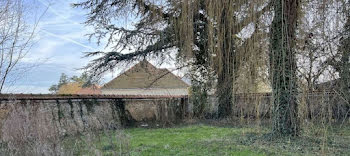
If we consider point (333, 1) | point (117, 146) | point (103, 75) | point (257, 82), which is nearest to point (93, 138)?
point (117, 146)

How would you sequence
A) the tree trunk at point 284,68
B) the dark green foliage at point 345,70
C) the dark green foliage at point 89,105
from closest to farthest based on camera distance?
1. the dark green foliage at point 345,70
2. the tree trunk at point 284,68
3. the dark green foliage at point 89,105

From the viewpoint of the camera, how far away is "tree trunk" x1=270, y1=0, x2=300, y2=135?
347cm

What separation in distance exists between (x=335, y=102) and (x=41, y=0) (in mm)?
5564

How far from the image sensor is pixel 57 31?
6203mm

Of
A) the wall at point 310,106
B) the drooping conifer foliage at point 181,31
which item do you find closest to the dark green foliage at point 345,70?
the wall at point 310,106

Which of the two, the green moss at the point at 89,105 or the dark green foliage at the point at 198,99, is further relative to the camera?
the dark green foliage at the point at 198,99

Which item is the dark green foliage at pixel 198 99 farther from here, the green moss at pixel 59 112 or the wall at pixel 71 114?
the green moss at pixel 59 112

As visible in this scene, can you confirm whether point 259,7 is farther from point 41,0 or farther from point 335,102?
point 41,0

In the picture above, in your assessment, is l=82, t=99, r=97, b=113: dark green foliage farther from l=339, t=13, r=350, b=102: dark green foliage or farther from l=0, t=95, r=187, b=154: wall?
l=339, t=13, r=350, b=102: dark green foliage

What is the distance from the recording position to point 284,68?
3.64 m

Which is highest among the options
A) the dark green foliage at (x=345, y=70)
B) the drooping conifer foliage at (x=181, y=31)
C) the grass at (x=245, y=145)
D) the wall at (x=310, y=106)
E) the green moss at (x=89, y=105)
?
the drooping conifer foliage at (x=181, y=31)

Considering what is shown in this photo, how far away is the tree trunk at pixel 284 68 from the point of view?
11.4 ft

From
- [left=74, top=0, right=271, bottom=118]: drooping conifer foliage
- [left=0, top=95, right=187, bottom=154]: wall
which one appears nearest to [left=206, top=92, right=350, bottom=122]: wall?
[left=74, top=0, right=271, bottom=118]: drooping conifer foliage

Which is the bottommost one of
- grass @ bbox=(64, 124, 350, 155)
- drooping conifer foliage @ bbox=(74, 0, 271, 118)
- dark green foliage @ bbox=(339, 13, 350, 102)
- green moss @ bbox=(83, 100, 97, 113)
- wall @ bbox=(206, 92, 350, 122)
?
grass @ bbox=(64, 124, 350, 155)
